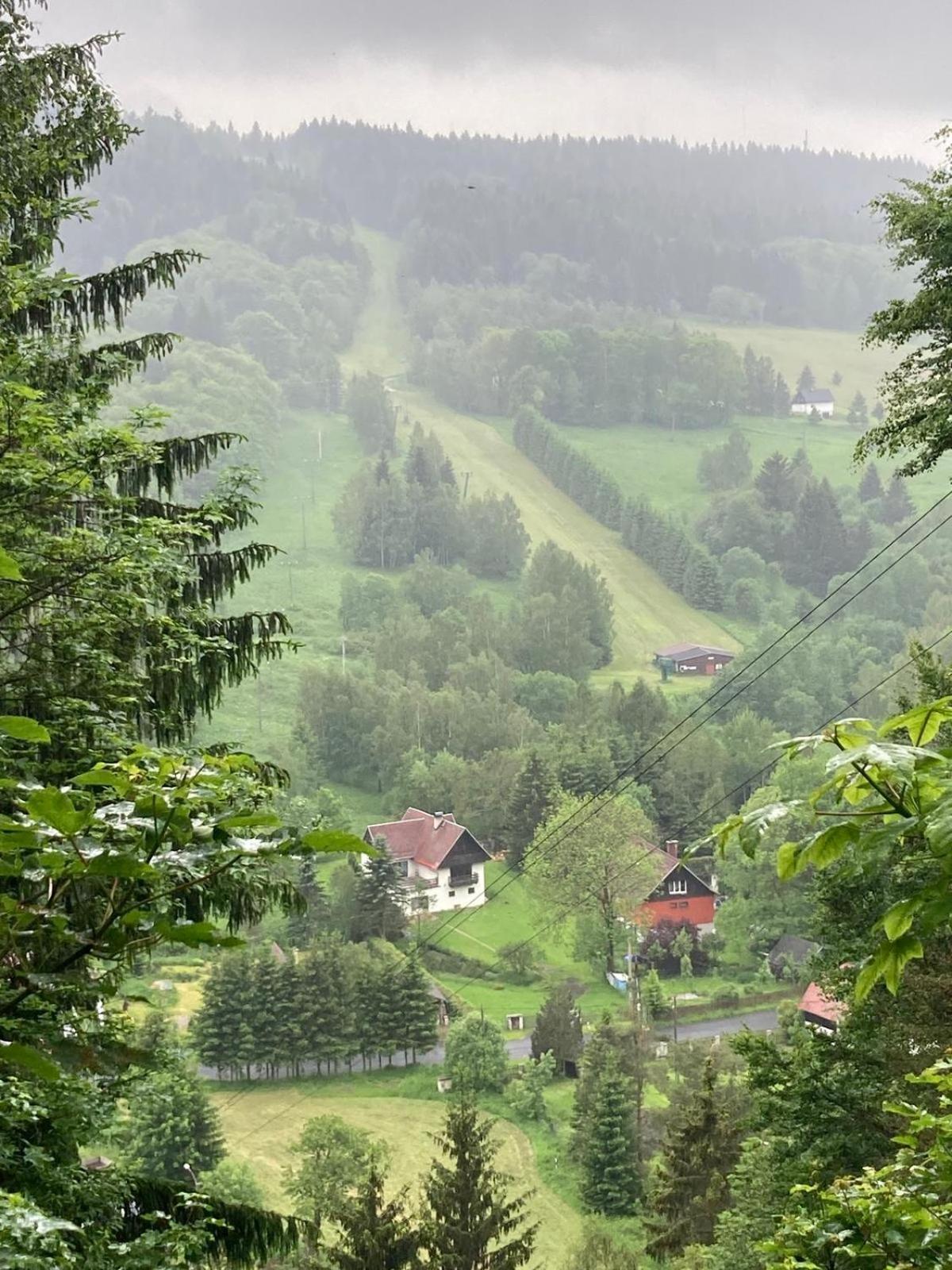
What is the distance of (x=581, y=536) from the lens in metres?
133

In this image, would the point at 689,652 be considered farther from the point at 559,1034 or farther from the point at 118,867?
the point at 118,867

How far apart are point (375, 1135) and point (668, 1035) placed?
1346 cm

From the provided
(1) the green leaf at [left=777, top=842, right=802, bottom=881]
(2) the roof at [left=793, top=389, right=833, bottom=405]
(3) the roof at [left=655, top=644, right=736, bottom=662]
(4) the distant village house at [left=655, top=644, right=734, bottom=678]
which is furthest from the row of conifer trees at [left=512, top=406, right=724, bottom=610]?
(1) the green leaf at [left=777, top=842, right=802, bottom=881]

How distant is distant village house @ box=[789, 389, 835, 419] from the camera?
168 m

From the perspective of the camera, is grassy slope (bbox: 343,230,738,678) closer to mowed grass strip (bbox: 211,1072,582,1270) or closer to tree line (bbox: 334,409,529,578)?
tree line (bbox: 334,409,529,578)

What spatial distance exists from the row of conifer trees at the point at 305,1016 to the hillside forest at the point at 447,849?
15 cm

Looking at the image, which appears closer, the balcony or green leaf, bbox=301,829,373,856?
green leaf, bbox=301,829,373,856

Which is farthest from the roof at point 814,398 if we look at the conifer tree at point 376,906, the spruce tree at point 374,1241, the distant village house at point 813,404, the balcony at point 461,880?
the spruce tree at point 374,1241

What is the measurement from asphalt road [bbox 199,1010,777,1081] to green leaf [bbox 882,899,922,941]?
131ft

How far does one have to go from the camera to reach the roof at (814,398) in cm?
16850

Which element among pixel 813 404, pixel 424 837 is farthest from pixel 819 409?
pixel 424 837

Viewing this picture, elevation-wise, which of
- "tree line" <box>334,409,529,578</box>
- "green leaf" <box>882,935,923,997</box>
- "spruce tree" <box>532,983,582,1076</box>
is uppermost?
"green leaf" <box>882,935,923,997</box>

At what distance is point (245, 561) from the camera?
33.6 ft

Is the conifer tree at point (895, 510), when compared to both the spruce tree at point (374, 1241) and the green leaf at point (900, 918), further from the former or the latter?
the green leaf at point (900, 918)
